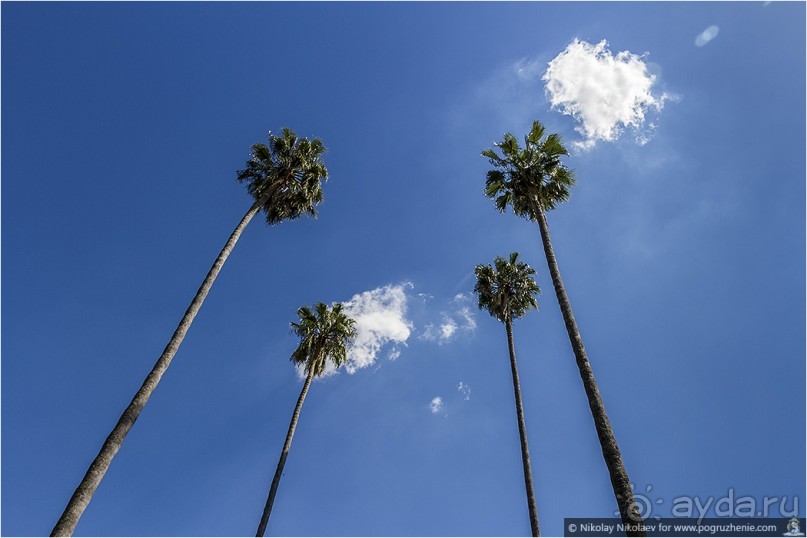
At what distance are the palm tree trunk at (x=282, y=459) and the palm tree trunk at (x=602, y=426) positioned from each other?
1636cm

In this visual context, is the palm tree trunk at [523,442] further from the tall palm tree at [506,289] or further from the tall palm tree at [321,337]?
the tall palm tree at [321,337]

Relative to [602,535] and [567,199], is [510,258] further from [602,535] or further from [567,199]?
[602,535]

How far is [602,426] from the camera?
11992 millimetres

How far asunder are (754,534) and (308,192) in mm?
25117

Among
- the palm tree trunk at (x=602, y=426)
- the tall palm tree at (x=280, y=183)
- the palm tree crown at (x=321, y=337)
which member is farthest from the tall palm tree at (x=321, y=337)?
the palm tree trunk at (x=602, y=426)

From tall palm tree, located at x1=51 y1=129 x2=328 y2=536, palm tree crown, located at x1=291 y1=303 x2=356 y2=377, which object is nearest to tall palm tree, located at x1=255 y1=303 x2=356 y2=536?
palm tree crown, located at x1=291 y1=303 x2=356 y2=377

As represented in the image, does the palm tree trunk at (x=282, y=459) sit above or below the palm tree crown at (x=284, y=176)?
below

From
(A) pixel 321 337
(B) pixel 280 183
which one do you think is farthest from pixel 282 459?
(B) pixel 280 183

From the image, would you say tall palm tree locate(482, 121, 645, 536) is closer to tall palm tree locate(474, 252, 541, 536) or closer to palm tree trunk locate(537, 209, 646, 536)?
palm tree trunk locate(537, 209, 646, 536)

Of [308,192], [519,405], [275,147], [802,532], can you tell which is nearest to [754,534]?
[519,405]

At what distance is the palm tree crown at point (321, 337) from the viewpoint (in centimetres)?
2895

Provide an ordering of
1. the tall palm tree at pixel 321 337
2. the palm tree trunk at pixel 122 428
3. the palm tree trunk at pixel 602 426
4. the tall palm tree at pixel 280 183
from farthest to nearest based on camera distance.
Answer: the tall palm tree at pixel 321 337 < the tall palm tree at pixel 280 183 < the palm tree trunk at pixel 122 428 < the palm tree trunk at pixel 602 426

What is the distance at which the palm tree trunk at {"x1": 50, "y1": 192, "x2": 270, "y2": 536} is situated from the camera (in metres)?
10.4

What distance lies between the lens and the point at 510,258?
105ft
